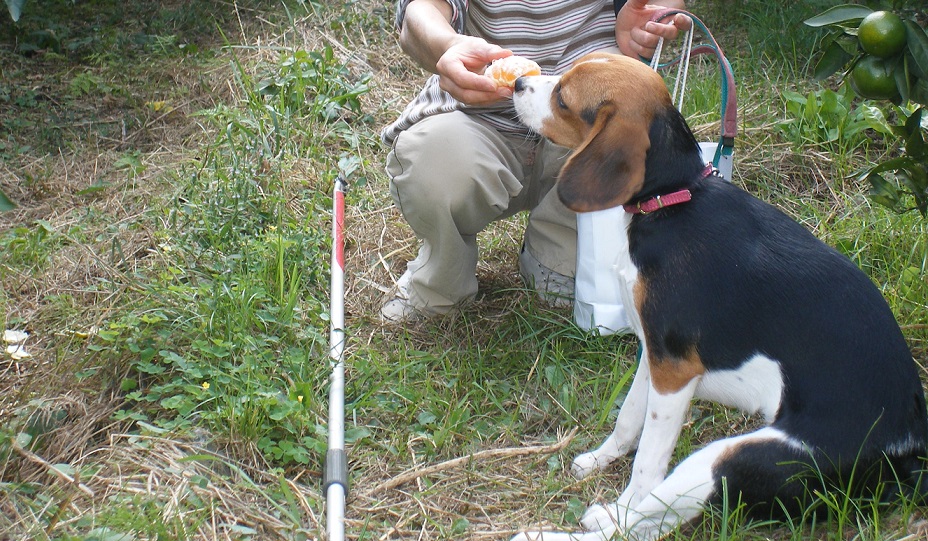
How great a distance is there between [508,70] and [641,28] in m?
0.66

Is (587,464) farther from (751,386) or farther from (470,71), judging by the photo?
(470,71)

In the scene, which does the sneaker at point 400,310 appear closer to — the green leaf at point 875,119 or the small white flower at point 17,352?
the small white flower at point 17,352

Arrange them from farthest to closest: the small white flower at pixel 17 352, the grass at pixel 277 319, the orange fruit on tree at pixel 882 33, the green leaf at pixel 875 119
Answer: the green leaf at pixel 875 119
the small white flower at pixel 17 352
the grass at pixel 277 319
the orange fruit on tree at pixel 882 33

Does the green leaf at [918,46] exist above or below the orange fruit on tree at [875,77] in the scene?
above

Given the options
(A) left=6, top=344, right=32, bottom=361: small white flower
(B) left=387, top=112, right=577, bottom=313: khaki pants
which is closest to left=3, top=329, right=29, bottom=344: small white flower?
(A) left=6, top=344, right=32, bottom=361: small white flower

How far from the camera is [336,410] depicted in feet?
9.21

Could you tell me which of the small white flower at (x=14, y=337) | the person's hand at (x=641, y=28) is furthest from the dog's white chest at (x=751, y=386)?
the small white flower at (x=14, y=337)

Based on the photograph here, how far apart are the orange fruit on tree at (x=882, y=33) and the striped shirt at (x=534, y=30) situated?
4.28 feet

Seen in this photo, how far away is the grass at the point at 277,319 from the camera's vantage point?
103 inches

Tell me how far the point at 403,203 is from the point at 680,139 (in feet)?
3.77

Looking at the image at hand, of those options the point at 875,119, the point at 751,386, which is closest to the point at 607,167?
the point at 751,386

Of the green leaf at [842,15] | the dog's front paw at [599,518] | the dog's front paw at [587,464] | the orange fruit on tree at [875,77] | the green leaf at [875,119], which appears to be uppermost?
the green leaf at [842,15]

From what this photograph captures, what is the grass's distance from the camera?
261cm

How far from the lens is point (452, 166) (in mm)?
3195
